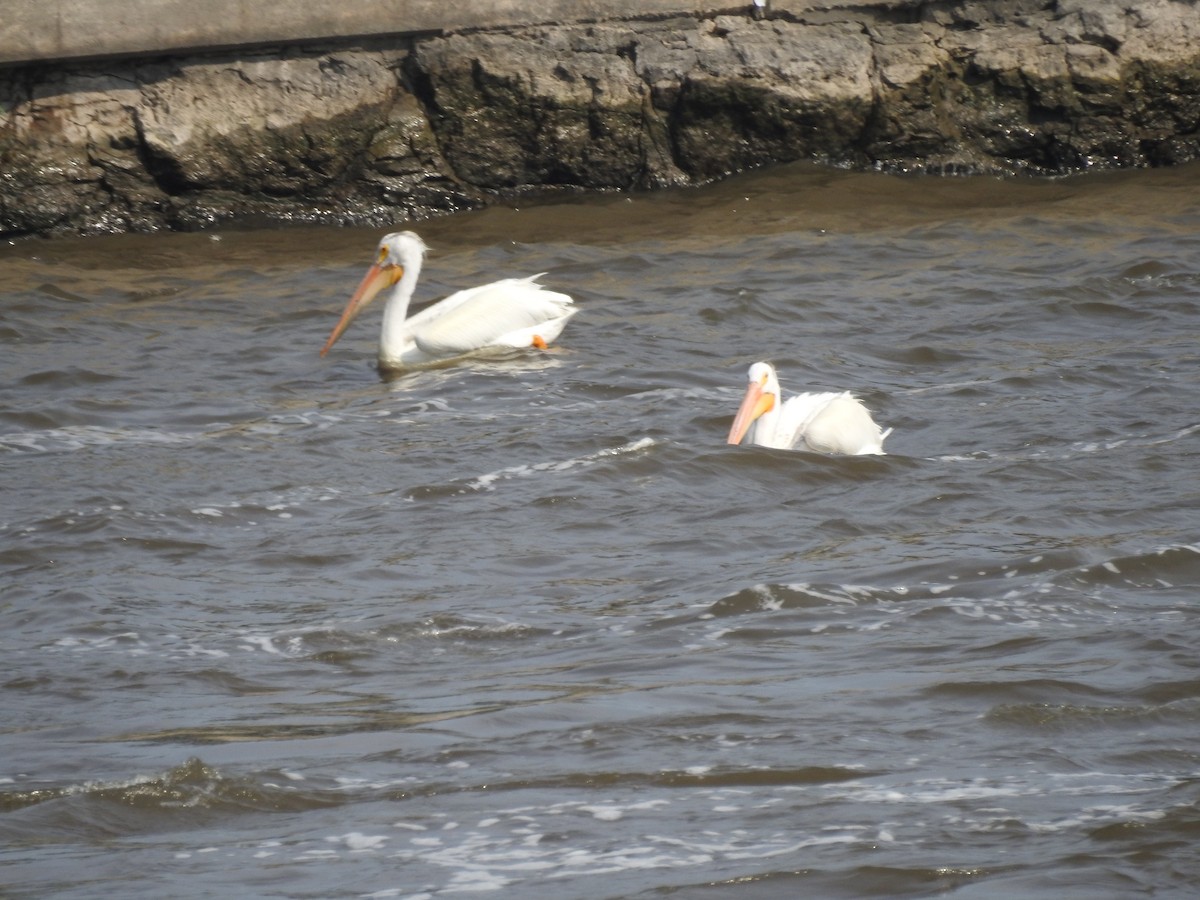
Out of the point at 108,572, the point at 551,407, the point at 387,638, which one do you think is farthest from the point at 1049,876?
the point at 551,407

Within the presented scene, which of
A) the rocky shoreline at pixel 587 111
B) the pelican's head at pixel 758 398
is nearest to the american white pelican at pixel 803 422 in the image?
the pelican's head at pixel 758 398

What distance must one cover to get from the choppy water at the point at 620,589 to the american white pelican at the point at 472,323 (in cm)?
20

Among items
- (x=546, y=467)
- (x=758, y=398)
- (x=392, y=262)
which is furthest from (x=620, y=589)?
(x=392, y=262)

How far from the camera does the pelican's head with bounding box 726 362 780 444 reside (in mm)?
6633

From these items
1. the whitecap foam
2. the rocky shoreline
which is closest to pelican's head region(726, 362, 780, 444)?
the whitecap foam

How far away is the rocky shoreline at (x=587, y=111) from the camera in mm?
11070

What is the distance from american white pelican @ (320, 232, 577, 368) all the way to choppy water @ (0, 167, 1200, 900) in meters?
0.20

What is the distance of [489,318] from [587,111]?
10.6ft

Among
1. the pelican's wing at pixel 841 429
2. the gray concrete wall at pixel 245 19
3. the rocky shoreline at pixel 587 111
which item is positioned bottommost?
the pelican's wing at pixel 841 429

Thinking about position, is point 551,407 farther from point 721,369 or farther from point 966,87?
point 966,87

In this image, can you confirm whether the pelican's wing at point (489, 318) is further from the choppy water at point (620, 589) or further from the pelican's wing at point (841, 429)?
the pelican's wing at point (841, 429)

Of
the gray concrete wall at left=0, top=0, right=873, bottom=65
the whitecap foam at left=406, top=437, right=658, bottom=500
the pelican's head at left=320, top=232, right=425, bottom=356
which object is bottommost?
the whitecap foam at left=406, top=437, right=658, bottom=500

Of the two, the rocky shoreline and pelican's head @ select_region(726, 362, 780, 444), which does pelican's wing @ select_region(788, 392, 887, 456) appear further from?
the rocky shoreline

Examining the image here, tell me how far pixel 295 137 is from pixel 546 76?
1.72 metres
